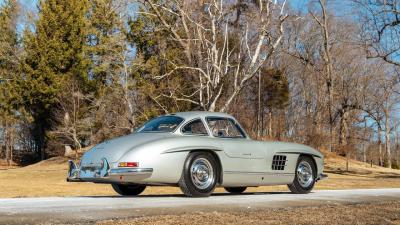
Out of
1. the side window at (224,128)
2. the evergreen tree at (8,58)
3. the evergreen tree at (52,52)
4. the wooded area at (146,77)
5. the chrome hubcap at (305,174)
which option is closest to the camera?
the side window at (224,128)

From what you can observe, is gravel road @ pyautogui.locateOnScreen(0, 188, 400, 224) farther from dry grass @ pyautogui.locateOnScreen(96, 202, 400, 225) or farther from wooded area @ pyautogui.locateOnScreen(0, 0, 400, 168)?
wooded area @ pyautogui.locateOnScreen(0, 0, 400, 168)

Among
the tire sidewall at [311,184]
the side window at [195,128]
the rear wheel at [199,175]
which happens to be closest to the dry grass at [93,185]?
the tire sidewall at [311,184]

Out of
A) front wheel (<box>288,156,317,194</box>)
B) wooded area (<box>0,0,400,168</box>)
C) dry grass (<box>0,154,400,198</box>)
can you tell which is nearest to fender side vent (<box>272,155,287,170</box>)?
front wheel (<box>288,156,317,194</box>)

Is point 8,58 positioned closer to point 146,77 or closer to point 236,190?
point 146,77

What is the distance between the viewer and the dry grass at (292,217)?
6.17 m

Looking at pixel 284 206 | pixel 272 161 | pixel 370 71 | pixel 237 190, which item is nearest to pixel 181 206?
pixel 284 206

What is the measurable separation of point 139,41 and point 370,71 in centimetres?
2630

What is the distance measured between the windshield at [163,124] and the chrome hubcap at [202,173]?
A: 2.54 feet

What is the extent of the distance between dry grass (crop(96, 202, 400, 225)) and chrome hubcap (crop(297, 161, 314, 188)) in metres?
3.29

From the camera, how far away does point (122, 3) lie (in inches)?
1599

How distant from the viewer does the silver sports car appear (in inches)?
350

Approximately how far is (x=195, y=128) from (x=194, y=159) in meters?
0.79

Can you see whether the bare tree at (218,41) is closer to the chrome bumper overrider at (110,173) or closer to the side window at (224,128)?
the side window at (224,128)

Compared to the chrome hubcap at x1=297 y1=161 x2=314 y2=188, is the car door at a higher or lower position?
higher
